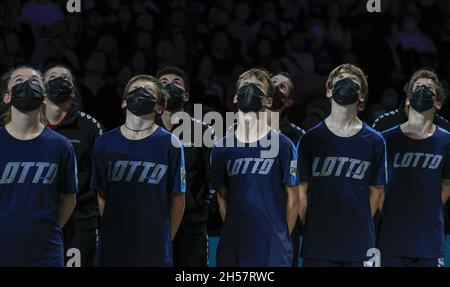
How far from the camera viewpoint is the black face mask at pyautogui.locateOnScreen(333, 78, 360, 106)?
680 centimetres

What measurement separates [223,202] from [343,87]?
1069 mm

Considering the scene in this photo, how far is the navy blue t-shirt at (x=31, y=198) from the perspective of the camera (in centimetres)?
599

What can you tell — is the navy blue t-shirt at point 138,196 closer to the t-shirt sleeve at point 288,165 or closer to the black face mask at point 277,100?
the t-shirt sleeve at point 288,165

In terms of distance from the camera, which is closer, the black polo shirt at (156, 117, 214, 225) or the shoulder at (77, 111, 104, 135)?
the black polo shirt at (156, 117, 214, 225)

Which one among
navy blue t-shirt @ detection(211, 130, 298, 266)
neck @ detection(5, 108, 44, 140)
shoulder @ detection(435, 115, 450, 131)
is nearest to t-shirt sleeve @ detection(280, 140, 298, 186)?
navy blue t-shirt @ detection(211, 130, 298, 266)

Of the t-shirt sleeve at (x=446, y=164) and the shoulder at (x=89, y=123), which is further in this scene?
the shoulder at (x=89, y=123)

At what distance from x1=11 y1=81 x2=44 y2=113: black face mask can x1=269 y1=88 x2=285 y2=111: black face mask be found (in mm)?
2088

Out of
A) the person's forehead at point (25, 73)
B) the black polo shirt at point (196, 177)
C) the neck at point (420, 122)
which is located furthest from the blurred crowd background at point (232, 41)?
the person's forehead at point (25, 73)

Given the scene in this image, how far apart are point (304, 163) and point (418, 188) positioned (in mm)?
867

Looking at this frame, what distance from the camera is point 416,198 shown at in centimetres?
716

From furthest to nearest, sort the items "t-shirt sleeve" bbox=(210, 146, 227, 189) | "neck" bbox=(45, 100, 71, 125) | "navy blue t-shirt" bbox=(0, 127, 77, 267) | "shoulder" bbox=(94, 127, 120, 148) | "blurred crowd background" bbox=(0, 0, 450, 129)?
"blurred crowd background" bbox=(0, 0, 450, 129), "neck" bbox=(45, 100, 71, 125), "t-shirt sleeve" bbox=(210, 146, 227, 189), "shoulder" bbox=(94, 127, 120, 148), "navy blue t-shirt" bbox=(0, 127, 77, 267)

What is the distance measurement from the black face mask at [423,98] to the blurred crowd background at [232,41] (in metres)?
3.13

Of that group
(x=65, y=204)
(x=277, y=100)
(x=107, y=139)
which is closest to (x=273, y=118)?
(x=277, y=100)

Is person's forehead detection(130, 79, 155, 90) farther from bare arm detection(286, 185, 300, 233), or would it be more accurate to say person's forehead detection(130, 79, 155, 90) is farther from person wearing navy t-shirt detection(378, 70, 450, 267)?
person wearing navy t-shirt detection(378, 70, 450, 267)
